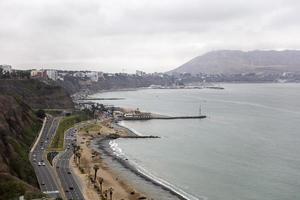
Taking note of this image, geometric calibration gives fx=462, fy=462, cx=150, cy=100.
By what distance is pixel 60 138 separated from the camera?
88.7 metres

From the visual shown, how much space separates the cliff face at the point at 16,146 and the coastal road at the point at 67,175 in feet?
13.0

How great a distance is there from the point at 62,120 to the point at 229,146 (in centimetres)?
3996

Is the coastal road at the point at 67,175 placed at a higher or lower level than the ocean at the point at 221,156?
higher

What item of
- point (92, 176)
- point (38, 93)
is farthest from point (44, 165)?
point (38, 93)

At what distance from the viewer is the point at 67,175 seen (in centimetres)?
6238

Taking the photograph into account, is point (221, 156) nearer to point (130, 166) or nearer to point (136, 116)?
point (130, 166)

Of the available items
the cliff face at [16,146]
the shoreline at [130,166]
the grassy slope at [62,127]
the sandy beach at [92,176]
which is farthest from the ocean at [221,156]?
the cliff face at [16,146]

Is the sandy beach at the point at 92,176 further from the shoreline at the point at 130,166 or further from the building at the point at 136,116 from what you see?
the building at the point at 136,116

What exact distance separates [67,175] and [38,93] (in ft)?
251

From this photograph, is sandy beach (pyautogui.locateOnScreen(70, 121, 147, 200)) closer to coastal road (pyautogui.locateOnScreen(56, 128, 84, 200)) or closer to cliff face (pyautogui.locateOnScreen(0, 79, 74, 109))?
coastal road (pyautogui.locateOnScreen(56, 128, 84, 200))

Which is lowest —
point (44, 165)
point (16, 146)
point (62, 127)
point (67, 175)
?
point (67, 175)

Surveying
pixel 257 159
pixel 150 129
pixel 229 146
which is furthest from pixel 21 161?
pixel 150 129

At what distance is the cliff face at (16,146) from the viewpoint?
45272 mm

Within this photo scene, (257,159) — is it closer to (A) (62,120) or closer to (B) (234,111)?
(A) (62,120)
